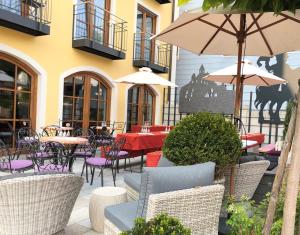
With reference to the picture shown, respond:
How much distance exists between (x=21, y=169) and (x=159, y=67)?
27.7 ft

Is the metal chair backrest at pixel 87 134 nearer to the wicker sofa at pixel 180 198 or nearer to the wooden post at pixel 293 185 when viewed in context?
the wicker sofa at pixel 180 198

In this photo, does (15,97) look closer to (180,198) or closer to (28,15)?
(28,15)

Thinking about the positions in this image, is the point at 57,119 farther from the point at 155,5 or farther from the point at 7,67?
the point at 155,5

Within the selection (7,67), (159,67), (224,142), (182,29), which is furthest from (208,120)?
(159,67)

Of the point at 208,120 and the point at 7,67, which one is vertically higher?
the point at 7,67

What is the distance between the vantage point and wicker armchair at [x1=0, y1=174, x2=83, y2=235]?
226 centimetres

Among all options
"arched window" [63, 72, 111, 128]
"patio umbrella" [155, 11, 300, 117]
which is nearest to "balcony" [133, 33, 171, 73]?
"arched window" [63, 72, 111, 128]

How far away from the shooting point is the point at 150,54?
1238 cm

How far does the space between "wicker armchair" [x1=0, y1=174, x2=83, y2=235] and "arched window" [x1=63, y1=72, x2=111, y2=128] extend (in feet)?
21.1

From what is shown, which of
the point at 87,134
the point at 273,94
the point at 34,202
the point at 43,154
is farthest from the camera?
the point at 273,94

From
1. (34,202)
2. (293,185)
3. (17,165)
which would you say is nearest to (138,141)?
(17,165)

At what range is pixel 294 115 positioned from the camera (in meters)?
1.47

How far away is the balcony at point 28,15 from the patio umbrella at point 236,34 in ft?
13.3

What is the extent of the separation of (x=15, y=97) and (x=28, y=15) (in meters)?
2.00
